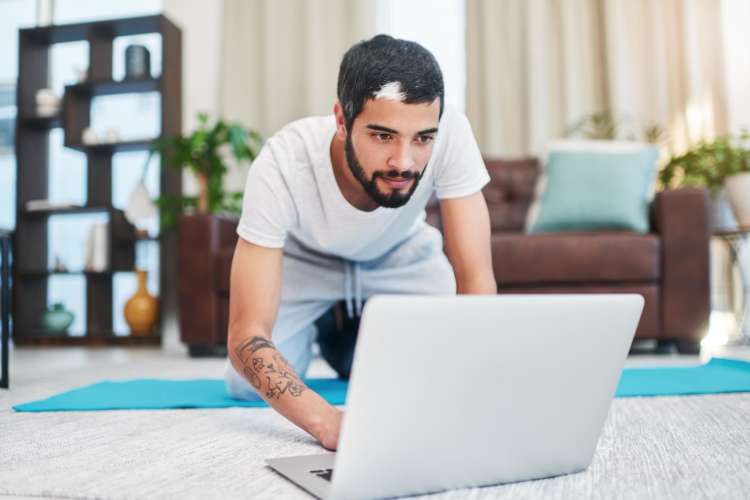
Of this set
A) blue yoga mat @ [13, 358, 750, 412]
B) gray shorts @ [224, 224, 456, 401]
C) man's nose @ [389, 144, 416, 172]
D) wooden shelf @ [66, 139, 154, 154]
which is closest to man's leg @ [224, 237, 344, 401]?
gray shorts @ [224, 224, 456, 401]

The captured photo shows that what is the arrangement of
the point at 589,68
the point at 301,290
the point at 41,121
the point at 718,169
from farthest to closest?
the point at 41,121 → the point at 589,68 → the point at 718,169 → the point at 301,290

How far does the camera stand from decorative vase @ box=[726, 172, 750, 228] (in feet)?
9.88

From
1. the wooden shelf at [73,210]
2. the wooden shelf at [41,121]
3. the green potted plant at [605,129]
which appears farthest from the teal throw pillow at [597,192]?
the wooden shelf at [41,121]

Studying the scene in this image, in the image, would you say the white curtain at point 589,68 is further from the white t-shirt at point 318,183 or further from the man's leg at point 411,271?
the white t-shirt at point 318,183

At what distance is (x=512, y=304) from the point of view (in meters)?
0.74

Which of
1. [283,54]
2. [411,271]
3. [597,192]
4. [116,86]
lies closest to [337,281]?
[411,271]

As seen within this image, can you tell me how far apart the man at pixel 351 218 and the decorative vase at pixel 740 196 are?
1.75m

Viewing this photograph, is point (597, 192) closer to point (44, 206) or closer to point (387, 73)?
point (387, 73)

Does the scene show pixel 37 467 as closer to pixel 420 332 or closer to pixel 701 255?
pixel 420 332

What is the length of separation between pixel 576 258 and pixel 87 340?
275 centimetres

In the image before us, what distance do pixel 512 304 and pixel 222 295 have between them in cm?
237

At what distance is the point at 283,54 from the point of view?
423cm

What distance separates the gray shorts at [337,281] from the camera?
1770 millimetres

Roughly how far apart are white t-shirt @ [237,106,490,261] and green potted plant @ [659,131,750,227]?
2.05 meters
